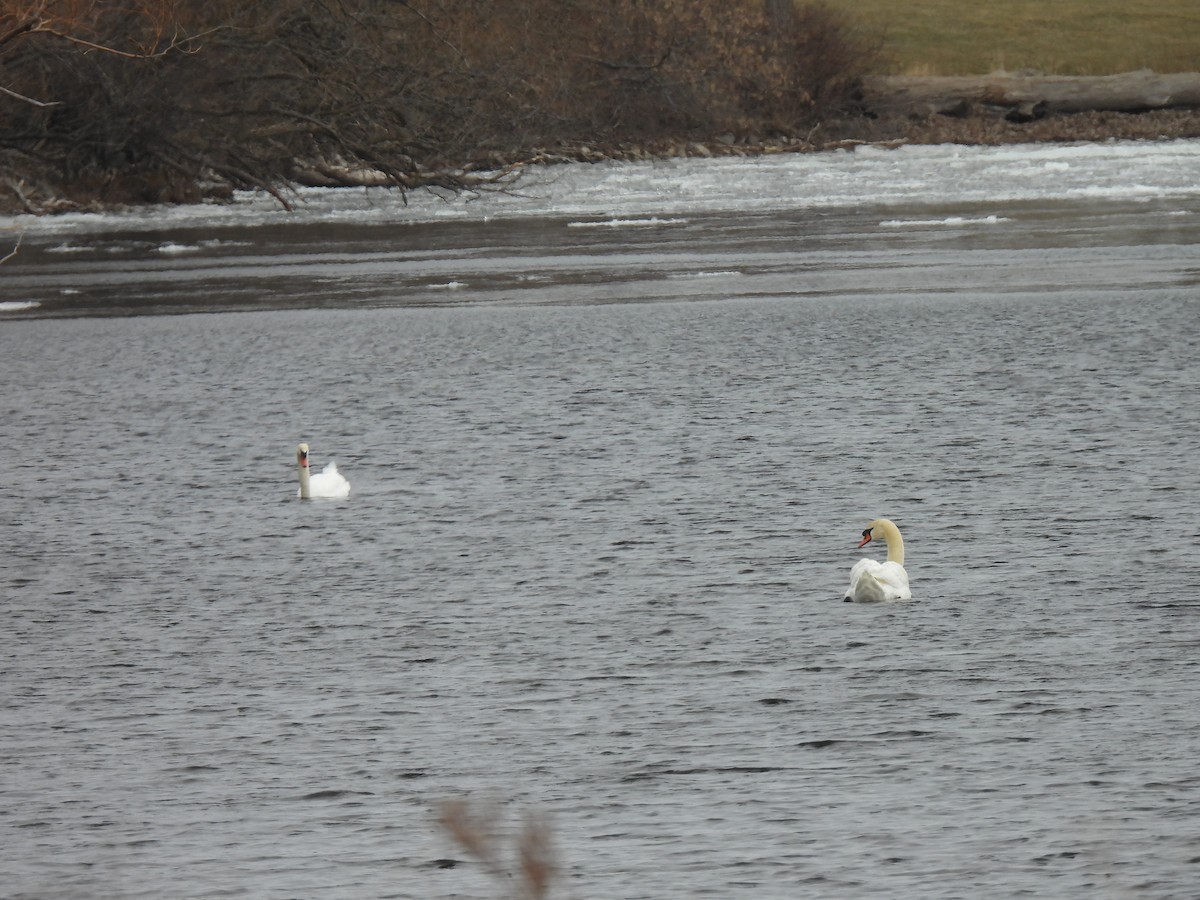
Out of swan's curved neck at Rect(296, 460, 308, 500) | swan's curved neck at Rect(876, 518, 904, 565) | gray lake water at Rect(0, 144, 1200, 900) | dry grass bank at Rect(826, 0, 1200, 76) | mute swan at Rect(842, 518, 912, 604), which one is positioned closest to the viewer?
gray lake water at Rect(0, 144, 1200, 900)

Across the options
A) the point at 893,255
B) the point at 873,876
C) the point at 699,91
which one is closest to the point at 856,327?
the point at 893,255

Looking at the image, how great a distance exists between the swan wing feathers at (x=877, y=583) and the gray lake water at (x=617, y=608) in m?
0.09

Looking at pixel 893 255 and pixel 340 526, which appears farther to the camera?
pixel 893 255

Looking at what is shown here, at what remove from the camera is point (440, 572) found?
32.9ft

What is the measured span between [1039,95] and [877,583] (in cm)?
4632

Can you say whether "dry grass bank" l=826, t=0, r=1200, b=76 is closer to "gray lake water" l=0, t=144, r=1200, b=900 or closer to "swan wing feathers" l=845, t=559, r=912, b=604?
"gray lake water" l=0, t=144, r=1200, b=900

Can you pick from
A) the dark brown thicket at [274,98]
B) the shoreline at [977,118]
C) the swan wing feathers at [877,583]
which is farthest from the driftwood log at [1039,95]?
the swan wing feathers at [877,583]

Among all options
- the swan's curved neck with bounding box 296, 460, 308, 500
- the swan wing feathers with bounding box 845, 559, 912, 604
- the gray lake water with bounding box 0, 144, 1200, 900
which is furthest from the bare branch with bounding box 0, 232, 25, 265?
the swan wing feathers with bounding box 845, 559, 912, 604

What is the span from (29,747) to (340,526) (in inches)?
158

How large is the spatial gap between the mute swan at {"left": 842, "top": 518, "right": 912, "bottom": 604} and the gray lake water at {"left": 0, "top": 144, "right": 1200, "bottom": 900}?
9 cm

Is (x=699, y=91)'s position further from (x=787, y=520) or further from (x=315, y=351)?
(x=787, y=520)

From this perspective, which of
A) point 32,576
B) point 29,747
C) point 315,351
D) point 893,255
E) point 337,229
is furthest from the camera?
point 337,229

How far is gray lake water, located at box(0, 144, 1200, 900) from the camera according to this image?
6129mm

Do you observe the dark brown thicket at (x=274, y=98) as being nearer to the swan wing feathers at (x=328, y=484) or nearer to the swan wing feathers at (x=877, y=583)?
the swan wing feathers at (x=328, y=484)
